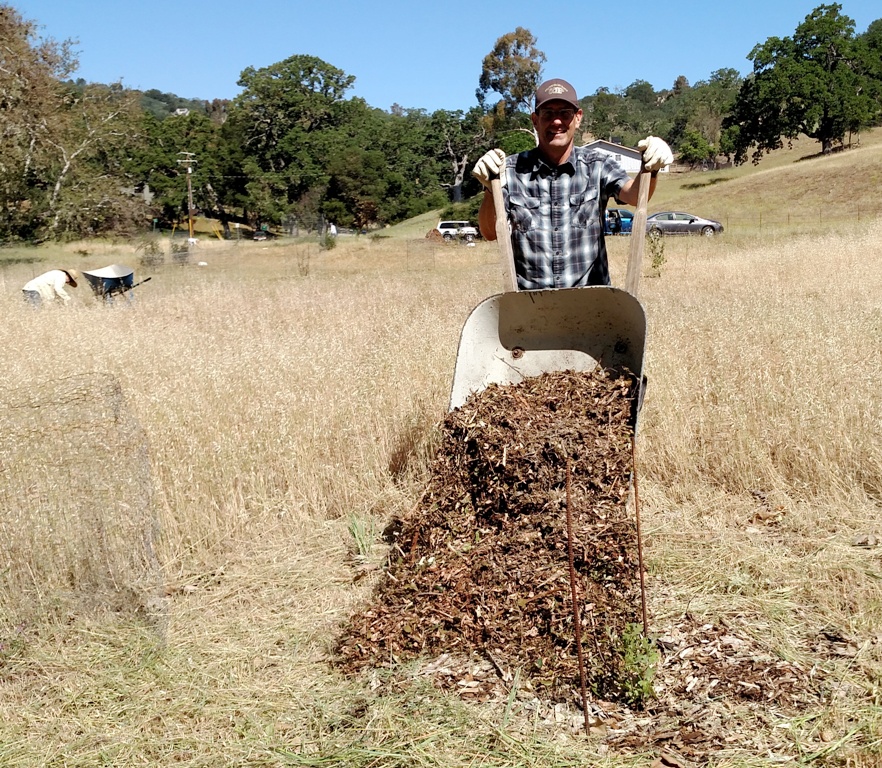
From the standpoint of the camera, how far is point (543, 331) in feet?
13.0

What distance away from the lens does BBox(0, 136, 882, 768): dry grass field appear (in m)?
2.60

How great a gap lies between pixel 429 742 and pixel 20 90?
2575 cm

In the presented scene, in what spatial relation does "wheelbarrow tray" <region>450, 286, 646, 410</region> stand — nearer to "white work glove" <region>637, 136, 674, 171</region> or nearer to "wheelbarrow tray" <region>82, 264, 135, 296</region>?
"white work glove" <region>637, 136, 674, 171</region>

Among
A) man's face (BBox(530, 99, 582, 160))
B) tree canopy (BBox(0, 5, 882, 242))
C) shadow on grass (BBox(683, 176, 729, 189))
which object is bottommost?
man's face (BBox(530, 99, 582, 160))

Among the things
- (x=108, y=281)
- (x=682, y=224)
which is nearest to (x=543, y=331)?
(x=108, y=281)

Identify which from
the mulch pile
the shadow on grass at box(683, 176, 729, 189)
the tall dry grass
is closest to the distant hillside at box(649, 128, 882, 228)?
the shadow on grass at box(683, 176, 729, 189)

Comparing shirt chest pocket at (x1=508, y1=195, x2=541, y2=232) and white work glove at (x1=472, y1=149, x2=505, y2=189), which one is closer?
white work glove at (x1=472, y1=149, x2=505, y2=189)

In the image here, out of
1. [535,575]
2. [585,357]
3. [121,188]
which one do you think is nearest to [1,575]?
[535,575]

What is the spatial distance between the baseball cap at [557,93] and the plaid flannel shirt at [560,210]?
265 mm

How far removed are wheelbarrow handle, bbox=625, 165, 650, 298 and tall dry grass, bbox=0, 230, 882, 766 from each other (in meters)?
1.28

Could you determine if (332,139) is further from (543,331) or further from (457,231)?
(543,331)

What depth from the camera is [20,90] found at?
909 inches

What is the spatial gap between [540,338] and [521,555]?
1.30 m

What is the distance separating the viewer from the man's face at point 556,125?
371 centimetres
